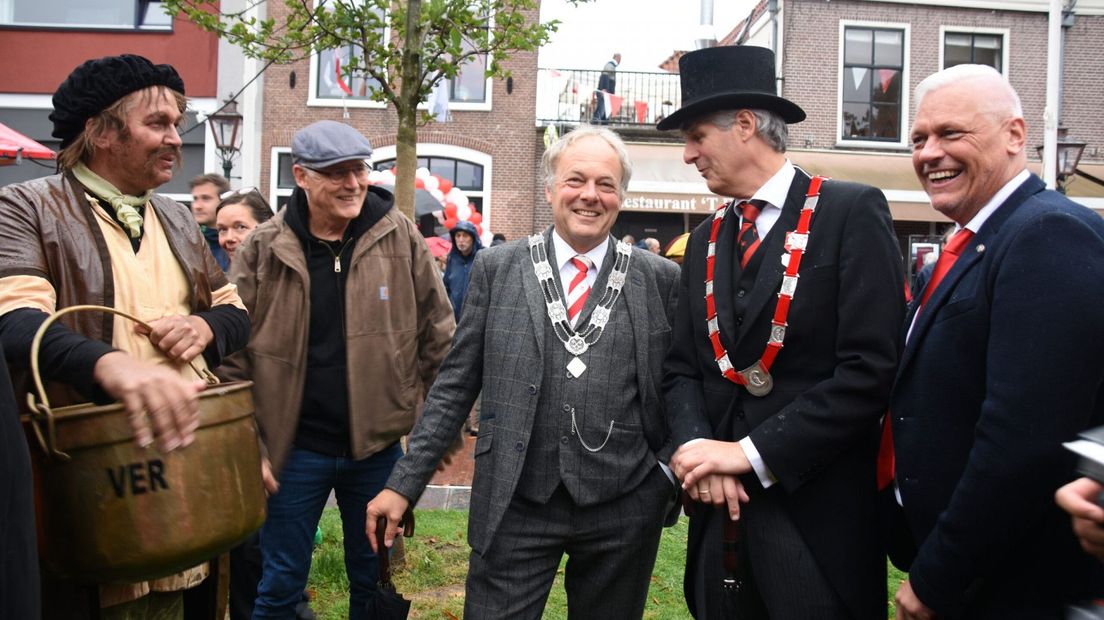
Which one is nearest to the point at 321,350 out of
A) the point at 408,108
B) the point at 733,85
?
the point at 733,85

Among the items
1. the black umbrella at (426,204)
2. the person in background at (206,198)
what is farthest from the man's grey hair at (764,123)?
the black umbrella at (426,204)

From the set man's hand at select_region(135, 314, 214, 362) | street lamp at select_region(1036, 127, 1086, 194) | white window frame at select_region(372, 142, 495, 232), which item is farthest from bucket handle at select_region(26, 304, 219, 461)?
white window frame at select_region(372, 142, 495, 232)

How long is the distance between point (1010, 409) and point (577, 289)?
135 centimetres

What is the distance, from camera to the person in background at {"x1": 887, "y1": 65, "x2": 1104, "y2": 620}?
5.85ft

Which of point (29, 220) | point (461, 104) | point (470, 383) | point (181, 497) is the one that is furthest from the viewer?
point (461, 104)

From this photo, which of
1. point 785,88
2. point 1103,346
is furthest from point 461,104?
point 1103,346

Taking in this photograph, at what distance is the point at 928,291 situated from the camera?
2.26 metres

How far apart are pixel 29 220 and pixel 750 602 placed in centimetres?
208

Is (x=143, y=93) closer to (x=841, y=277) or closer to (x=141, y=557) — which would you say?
(x=141, y=557)

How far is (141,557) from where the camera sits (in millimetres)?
1878

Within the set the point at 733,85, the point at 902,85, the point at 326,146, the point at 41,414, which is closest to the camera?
the point at 41,414

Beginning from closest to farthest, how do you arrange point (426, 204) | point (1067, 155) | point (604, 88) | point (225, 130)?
point (426, 204), point (1067, 155), point (225, 130), point (604, 88)

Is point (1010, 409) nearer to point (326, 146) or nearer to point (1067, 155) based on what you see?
point (326, 146)

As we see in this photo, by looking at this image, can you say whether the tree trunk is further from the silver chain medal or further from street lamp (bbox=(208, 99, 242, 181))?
street lamp (bbox=(208, 99, 242, 181))
